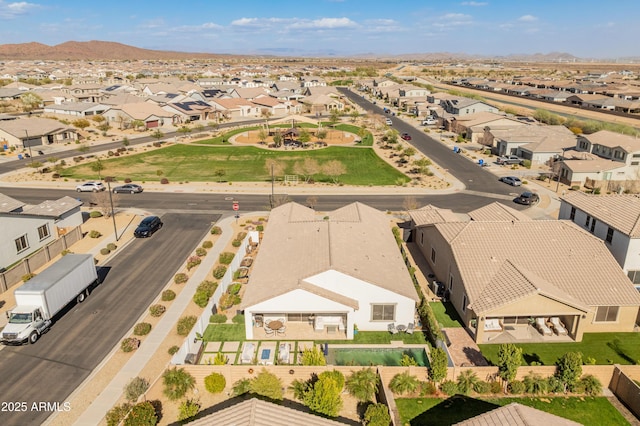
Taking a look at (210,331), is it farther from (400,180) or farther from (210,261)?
(400,180)

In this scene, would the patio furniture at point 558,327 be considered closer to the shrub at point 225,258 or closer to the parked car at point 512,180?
the shrub at point 225,258

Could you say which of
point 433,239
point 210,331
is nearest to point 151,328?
point 210,331

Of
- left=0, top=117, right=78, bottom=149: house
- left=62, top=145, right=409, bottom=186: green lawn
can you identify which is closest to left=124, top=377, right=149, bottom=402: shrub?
left=62, top=145, right=409, bottom=186: green lawn

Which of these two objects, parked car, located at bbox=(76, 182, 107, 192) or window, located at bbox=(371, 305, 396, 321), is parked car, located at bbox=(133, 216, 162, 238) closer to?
parked car, located at bbox=(76, 182, 107, 192)

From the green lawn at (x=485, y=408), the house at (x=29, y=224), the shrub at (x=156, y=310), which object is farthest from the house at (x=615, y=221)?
the house at (x=29, y=224)

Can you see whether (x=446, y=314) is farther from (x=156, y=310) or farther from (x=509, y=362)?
(x=156, y=310)
